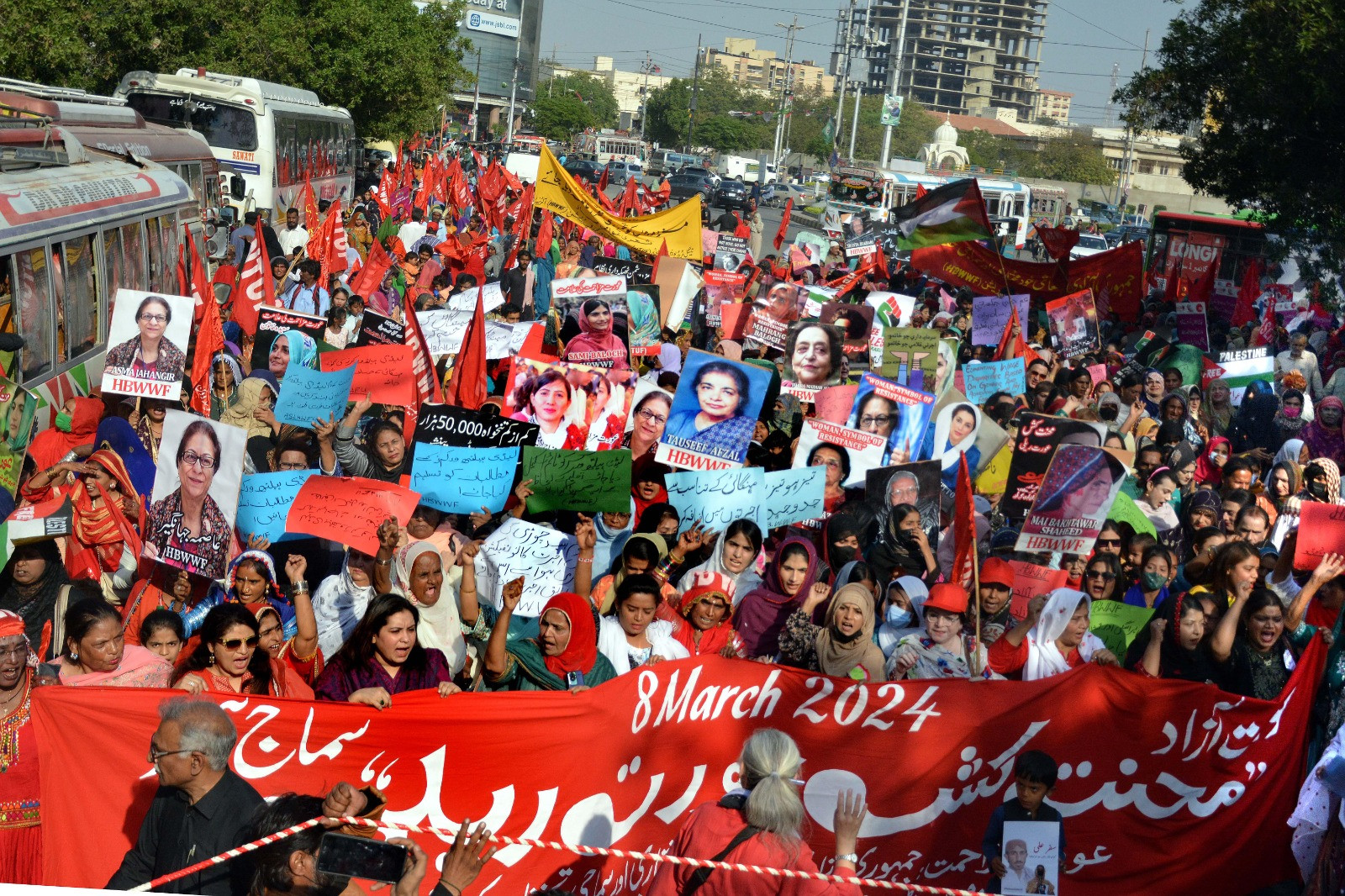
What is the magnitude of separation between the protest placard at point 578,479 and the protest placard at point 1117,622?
225 centimetres

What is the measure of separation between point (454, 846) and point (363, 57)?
113ft

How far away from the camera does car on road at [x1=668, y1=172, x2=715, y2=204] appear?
45741 millimetres

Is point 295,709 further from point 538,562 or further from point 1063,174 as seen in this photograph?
point 1063,174

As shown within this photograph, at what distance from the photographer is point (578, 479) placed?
6793mm

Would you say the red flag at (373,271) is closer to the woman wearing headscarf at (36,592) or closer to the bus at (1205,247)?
the woman wearing headscarf at (36,592)

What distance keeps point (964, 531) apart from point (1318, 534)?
1604mm

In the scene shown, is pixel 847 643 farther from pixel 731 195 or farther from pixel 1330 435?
pixel 731 195

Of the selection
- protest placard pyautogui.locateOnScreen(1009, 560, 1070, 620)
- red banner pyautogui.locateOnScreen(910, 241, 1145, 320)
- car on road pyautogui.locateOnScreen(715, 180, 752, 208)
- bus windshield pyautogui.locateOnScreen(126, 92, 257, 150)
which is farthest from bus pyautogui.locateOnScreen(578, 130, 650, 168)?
protest placard pyautogui.locateOnScreen(1009, 560, 1070, 620)

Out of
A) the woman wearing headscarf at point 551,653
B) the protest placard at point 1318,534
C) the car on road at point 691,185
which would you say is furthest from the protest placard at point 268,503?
the car on road at point 691,185

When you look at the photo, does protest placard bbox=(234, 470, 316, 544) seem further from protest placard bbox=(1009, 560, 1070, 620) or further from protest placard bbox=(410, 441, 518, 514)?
protest placard bbox=(1009, 560, 1070, 620)

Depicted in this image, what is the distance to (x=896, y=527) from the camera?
7.13 metres

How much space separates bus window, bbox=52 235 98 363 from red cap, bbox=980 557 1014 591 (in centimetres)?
601

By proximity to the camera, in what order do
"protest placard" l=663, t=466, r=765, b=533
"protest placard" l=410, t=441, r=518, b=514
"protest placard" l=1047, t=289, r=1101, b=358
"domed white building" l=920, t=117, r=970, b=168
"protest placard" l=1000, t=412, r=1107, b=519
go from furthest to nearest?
"domed white building" l=920, t=117, r=970, b=168
"protest placard" l=1047, t=289, r=1101, b=358
"protest placard" l=1000, t=412, r=1107, b=519
"protest placard" l=663, t=466, r=765, b=533
"protest placard" l=410, t=441, r=518, b=514

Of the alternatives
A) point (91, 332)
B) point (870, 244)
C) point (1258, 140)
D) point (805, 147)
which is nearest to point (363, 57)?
point (870, 244)
